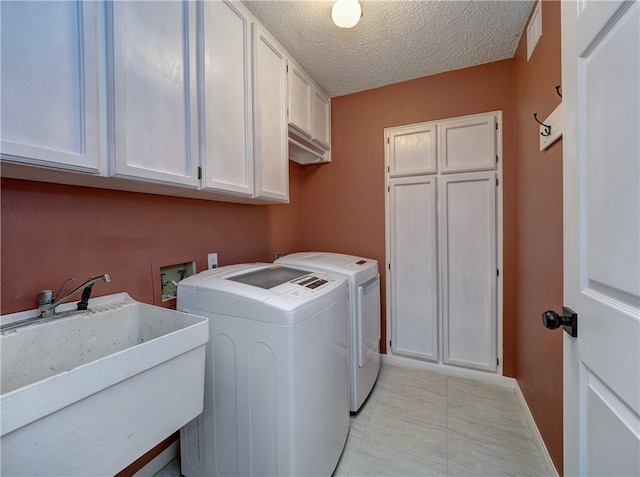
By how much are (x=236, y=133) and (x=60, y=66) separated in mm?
759

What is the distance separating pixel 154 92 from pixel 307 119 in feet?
4.48

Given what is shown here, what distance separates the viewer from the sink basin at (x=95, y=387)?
1.85ft

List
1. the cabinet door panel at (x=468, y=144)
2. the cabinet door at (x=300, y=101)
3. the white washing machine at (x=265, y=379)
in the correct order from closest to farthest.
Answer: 1. the white washing machine at (x=265, y=379)
2. the cabinet door at (x=300, y=101)
3. the cabinet door panel at (x=468, y=144)

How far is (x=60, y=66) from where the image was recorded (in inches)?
32.2

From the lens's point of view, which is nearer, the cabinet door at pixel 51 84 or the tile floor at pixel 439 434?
the cabinet door at pixel 51 84

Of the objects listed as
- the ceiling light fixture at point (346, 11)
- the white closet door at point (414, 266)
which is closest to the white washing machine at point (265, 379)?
the white closet door at point (414, 266)

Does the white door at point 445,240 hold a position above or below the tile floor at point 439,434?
above

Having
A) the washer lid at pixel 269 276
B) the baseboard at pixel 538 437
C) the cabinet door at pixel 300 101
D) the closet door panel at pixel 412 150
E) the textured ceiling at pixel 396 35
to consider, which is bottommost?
the baseboard at pixel 538 437

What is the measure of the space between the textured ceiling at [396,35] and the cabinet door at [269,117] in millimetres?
157

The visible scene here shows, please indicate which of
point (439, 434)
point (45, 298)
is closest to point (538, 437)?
point (439, 434)

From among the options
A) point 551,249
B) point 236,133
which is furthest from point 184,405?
point 551,249

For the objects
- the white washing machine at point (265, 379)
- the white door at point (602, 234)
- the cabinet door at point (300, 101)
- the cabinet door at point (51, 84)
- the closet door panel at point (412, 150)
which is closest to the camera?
the white door at point (602, 234)

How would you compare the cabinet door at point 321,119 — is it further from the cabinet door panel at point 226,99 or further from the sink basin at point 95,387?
the sink basin at point 95,387

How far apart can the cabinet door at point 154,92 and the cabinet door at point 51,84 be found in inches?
2.8
